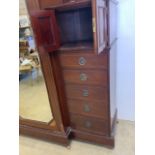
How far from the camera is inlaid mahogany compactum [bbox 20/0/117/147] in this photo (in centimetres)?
119

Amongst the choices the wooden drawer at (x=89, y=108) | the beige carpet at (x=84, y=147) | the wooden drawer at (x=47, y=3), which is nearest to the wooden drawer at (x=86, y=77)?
the wooden drawer at (x=89, y=108)

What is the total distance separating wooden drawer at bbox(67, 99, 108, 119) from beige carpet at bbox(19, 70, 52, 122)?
265 mm

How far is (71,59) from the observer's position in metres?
1.34

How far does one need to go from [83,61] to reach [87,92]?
0.30 meters

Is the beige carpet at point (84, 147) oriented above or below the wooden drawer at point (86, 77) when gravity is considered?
below

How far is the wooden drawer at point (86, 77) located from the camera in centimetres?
131

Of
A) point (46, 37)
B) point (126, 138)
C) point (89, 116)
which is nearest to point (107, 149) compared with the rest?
point (126, 138)

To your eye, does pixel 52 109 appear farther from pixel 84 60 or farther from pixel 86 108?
pixel 84 60

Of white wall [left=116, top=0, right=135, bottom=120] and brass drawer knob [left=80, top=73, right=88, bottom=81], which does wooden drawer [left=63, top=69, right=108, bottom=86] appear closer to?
brass drawer knob [left=80, top=73, right=88, bottom=81]

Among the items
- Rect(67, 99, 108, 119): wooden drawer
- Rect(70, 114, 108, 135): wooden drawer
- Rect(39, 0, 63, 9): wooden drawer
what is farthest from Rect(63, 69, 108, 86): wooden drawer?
Rect(39, 0, 63, 9): wooden drawer

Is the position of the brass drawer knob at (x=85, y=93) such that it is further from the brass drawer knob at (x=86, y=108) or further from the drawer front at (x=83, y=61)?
the drawer front at (x=83, y=61)
